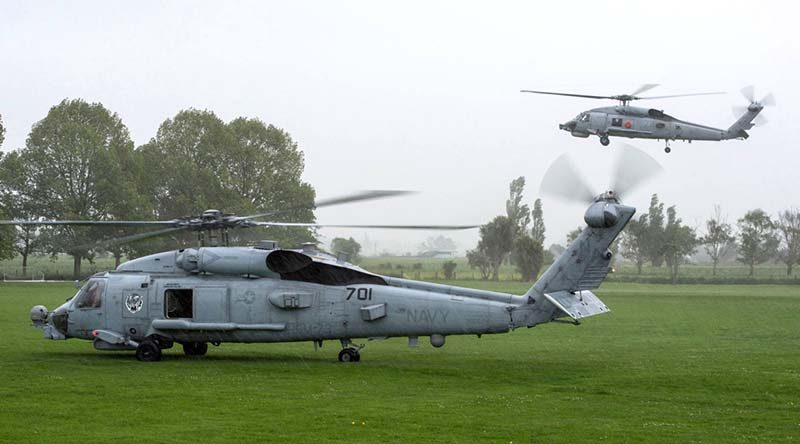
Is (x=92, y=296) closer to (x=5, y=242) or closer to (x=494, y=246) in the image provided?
(x=5, y=242)

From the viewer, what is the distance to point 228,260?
2159cm

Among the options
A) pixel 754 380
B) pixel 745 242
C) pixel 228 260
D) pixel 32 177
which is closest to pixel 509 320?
pixel 754 380

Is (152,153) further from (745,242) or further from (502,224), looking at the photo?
(745,242)

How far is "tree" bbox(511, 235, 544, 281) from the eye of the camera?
78.9 metres

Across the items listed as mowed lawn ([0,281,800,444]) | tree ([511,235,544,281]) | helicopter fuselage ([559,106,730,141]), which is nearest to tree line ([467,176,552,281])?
tree ([511,235,544,281])

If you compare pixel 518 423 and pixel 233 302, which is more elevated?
pixel 233 302

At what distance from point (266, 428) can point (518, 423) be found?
3362 mm

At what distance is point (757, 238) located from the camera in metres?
98.7

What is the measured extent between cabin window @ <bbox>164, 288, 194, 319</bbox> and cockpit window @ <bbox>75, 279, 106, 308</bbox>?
1566mm

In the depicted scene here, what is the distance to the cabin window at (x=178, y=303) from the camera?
21.8 metres

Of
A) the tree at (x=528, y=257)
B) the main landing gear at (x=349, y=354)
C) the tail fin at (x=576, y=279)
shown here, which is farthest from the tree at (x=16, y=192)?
the tail fin at (x=576, y=279)

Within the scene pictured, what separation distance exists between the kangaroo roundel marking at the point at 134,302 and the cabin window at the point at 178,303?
57 centimetres

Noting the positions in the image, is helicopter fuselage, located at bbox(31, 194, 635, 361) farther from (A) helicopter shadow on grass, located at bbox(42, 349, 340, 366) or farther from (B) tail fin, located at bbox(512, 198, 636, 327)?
(A) helicopter shadow on grass, located at bbox(42, 349, 340, 366)

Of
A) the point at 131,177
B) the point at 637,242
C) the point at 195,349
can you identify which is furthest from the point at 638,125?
the point at 637,242
